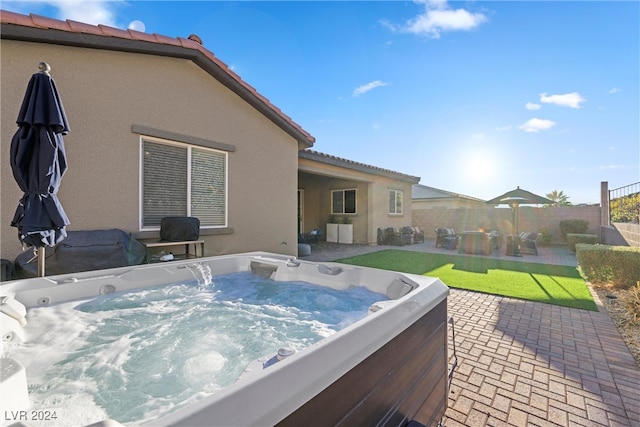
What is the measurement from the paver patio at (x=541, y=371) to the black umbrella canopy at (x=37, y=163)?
3781mm

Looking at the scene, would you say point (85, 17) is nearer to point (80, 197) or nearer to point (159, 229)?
point (80, 197)

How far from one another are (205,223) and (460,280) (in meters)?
5.60

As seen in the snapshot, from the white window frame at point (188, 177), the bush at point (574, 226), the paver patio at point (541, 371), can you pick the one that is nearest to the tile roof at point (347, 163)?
the white window frame at point (188, 177)

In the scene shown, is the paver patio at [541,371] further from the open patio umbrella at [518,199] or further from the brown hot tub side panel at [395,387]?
the open patio umbrella at [518,199]

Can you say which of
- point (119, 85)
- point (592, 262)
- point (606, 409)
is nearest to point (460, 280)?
point (592, 262)

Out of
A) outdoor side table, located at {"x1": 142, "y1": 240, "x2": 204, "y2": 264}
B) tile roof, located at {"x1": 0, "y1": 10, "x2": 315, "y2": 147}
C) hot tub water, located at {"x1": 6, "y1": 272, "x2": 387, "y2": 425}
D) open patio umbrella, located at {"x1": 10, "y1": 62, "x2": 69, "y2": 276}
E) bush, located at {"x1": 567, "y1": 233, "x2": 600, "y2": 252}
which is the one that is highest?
tile roof, located at {"x1": 0, "y1": 10, "x2": 315, "y2": 147}

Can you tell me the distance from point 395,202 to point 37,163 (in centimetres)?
1221

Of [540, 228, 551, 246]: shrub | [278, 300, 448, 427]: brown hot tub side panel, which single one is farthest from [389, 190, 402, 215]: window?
[278, 300, 448, 427]: brown hot tub side panel

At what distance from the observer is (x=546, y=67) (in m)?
6.80

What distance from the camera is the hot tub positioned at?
2.98 feet

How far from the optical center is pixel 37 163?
2.47m

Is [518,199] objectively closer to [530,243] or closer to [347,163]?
[530,243]

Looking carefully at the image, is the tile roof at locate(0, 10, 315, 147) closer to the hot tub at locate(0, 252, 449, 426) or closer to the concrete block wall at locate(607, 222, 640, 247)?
the hot tub at locate(0, 252, 449, 426)

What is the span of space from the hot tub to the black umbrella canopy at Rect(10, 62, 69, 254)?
633 millimetres
